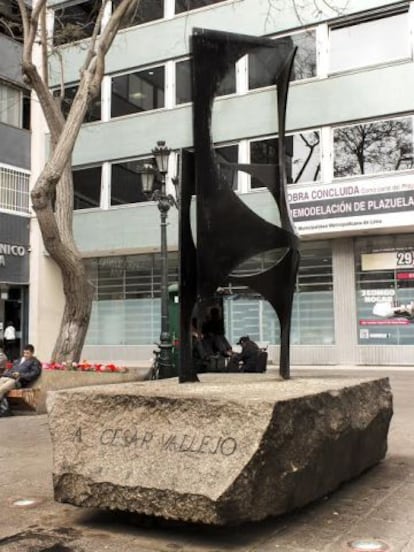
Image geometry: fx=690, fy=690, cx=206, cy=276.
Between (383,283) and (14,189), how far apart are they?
1359 centimetres

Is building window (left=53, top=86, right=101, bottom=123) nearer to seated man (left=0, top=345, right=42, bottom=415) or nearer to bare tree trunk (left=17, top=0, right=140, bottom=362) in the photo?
bare tree trunk (left=17, top=0, right=140, bottom=362)

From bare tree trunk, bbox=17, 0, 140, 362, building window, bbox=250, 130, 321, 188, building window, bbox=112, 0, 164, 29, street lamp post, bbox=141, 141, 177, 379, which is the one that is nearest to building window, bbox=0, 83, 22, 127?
building window, bbox=112, 0, 164, 29

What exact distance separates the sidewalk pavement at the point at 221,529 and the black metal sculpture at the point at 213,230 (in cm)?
152

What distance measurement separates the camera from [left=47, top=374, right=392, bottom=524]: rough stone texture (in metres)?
4.41

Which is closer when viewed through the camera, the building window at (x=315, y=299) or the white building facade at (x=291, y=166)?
the white building facade at (x=291, y=166)

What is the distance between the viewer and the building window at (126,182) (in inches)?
959

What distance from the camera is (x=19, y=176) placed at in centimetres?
2548

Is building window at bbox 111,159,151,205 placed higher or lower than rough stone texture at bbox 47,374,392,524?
higher

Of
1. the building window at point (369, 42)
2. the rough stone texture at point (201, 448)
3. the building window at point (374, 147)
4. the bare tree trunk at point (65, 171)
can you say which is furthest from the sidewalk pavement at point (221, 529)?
the building window at point (369, 42)

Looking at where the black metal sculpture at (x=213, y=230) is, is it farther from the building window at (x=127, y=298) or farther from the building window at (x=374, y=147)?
the building window at (x=127, y=298)

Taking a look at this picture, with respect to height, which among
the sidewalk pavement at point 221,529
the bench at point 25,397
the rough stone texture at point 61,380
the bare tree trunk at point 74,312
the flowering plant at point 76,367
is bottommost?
the sidewalk pavement at point 221,529

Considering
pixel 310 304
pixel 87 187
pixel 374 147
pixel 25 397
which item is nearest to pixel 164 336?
pixel 25 397

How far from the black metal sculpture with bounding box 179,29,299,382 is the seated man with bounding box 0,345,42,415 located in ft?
19.8

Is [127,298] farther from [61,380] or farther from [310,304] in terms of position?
[61,380]
